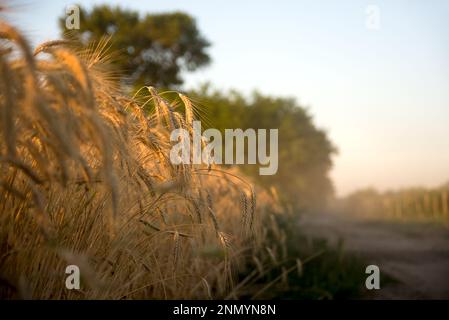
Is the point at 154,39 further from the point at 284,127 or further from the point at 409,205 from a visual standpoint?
the point at 409,205

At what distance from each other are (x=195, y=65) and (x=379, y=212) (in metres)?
14.7

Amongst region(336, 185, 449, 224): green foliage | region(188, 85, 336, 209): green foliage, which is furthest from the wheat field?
region(188, 85, 336, 209): green foliage

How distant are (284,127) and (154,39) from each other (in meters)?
9.79

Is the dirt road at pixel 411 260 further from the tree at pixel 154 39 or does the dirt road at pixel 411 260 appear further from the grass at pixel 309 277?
the tree at pixel 154 39

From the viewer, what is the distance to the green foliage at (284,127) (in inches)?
898

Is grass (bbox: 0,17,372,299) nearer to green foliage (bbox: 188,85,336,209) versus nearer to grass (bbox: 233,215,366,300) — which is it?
grass (bbox: 233,215,366,300)

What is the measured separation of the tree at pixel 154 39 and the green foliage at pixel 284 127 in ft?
9.83

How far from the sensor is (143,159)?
238 centimetres

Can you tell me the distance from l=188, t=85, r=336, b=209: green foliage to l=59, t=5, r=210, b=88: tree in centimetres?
300

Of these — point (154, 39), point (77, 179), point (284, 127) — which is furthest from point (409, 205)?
point (77, 179)

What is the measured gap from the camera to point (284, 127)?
93.9 ft

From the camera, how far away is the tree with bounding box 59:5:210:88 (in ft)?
79.7
